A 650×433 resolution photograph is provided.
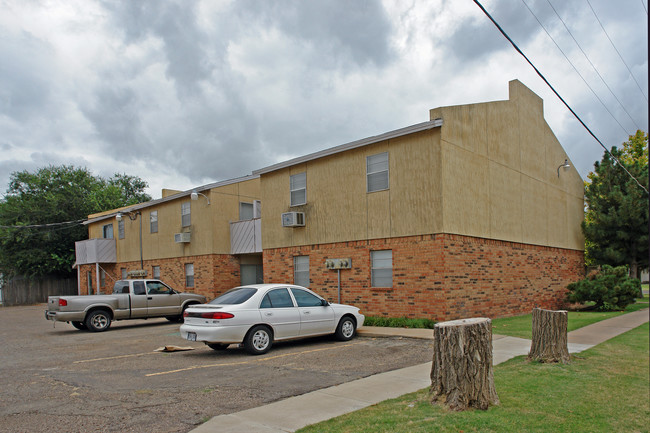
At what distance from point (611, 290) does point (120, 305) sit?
1811cm

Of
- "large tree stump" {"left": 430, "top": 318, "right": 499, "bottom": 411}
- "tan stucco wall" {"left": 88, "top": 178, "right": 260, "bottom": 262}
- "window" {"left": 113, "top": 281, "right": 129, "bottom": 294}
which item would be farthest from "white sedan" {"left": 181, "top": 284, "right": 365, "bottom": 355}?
"tan stucco wall" {"left": 88, "top": 178, "right": 260, "bottom": 262}

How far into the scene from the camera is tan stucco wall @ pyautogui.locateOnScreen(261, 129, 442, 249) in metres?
14.9

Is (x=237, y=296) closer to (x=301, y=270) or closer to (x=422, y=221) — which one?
(x=422, y=221)

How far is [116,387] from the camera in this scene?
7.87 metres

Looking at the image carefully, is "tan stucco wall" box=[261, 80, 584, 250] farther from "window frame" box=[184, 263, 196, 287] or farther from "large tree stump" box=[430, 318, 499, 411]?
"large tree stump" box=[430, 318, 499, 411]

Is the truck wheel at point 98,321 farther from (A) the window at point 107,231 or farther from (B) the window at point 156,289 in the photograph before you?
(A) the window at point 107,231

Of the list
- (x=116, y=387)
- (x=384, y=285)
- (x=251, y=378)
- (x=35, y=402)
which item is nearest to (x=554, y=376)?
(x=251, y=378)

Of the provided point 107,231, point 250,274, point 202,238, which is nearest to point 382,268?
point 250,274

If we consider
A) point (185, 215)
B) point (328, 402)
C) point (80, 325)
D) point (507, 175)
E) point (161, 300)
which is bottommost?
point (80, 325)

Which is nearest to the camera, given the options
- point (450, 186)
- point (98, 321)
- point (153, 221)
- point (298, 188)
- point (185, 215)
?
point (450, 186)

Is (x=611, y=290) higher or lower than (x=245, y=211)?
lower

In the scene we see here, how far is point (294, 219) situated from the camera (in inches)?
720

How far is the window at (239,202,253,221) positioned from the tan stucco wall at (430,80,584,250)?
39.7 ft

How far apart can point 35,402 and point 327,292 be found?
11.3 metres
